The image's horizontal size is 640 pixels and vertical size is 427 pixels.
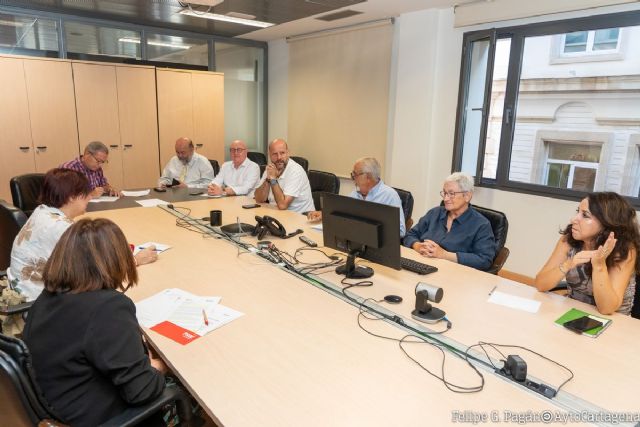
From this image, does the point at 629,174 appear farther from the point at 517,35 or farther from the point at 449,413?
the point at 449,413

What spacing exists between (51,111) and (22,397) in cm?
504

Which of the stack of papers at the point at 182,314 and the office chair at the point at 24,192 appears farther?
the office chair at the point at 24,192

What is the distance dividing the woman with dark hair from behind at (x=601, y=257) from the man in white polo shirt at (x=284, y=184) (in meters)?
2.25

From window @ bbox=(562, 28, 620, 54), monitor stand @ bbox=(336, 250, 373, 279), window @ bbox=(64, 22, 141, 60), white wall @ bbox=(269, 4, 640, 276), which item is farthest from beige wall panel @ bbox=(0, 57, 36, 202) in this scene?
window @ bbox=(562, 28, 620, 54)

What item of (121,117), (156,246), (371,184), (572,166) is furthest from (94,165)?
(572,166)

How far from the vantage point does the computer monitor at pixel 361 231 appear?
2043 millimetres

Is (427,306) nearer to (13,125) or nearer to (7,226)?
(7,226)

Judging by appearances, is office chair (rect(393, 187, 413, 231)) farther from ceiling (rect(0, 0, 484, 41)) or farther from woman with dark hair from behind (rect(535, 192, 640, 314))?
ceiling (rect(0, 0, 484, 41))

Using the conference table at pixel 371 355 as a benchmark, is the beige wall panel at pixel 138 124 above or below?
above

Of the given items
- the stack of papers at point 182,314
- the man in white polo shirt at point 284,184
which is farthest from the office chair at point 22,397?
the man in white polo shirt at point 284,184

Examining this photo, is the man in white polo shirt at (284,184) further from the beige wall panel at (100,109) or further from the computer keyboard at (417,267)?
the beige wall panel at (100,109)

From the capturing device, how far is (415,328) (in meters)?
1.70

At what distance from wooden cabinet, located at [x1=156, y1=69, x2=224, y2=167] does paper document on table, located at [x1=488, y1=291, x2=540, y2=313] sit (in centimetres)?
519

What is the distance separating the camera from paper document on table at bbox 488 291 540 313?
190 cm
